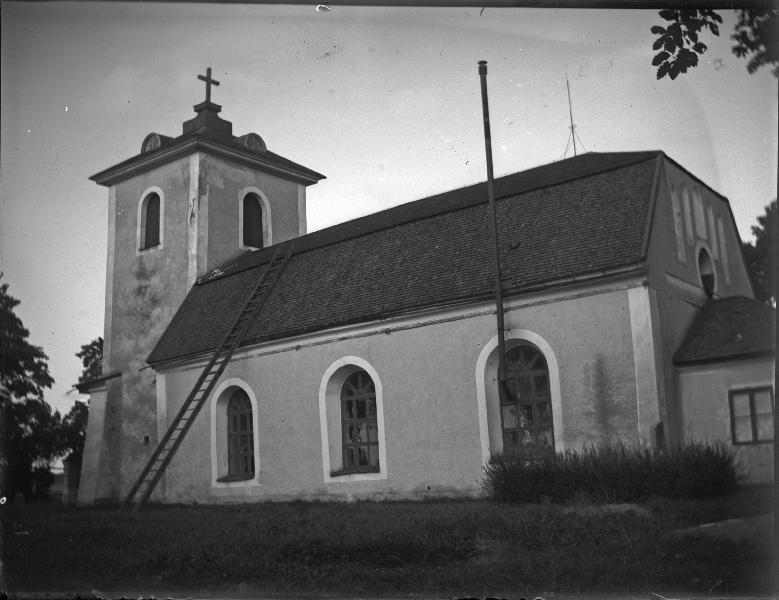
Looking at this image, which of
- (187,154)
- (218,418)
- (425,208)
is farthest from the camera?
(187,154)

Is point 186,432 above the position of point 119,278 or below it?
below

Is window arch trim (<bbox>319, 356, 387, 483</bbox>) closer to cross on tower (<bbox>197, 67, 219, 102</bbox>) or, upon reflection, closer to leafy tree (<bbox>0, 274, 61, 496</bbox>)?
leafy tree (<bbox>0, 274, 61, 496</bbox>)

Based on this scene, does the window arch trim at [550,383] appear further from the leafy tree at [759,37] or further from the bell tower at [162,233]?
the leafy tree at [759,37]

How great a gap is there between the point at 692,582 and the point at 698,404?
2.49 meters

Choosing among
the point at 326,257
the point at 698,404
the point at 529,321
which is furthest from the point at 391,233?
the point at 698,404

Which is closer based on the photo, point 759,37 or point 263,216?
point 759,37

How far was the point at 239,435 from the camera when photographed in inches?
520

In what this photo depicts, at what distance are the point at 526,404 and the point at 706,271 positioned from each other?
2746mm

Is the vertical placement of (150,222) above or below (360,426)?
above

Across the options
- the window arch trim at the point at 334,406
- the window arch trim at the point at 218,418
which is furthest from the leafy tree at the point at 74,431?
the window arch trim at the point at 334,406

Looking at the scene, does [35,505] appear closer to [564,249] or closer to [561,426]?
[561,426]

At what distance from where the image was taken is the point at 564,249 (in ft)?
32.1

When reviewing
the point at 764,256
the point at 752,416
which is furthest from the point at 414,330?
the point at 752,416

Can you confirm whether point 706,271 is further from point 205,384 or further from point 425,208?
point 205,384
